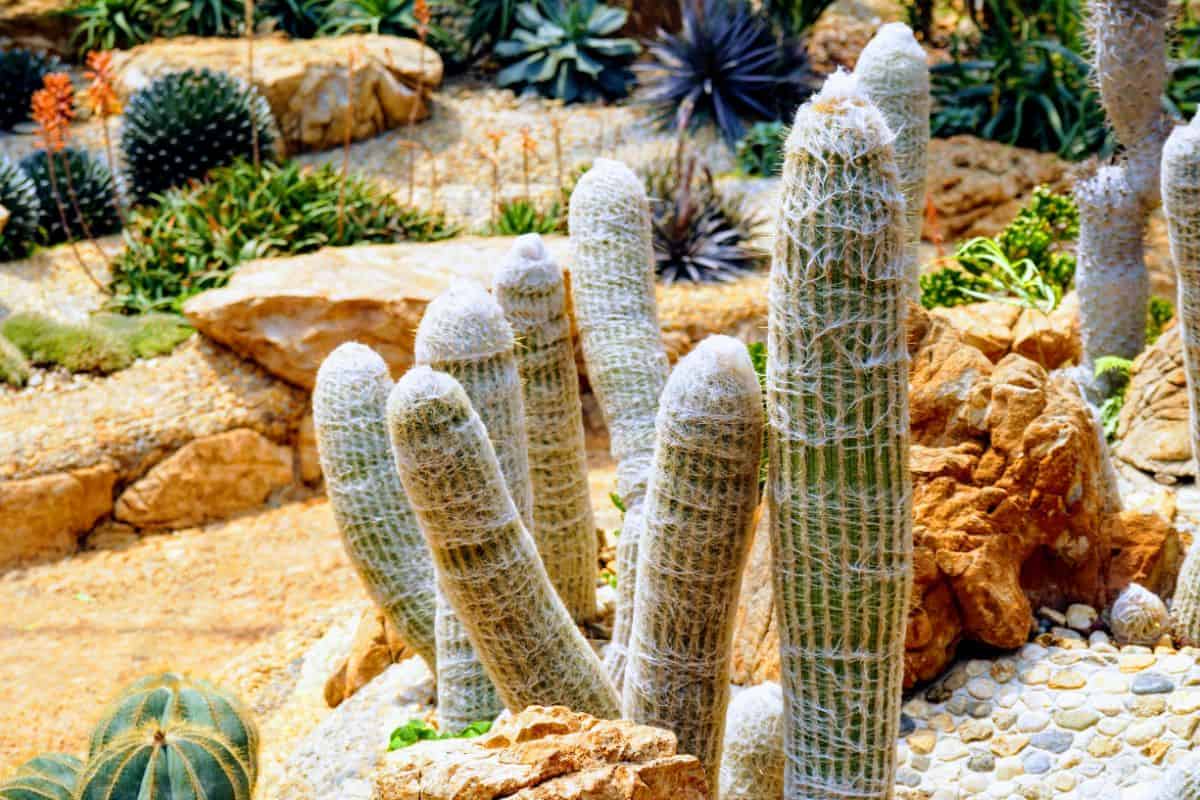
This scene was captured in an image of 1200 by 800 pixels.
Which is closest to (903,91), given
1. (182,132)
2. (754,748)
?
(754,748)

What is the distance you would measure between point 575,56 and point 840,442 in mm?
11804

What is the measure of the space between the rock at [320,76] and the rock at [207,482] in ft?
16.5

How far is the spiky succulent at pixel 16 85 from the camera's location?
44.1 feet

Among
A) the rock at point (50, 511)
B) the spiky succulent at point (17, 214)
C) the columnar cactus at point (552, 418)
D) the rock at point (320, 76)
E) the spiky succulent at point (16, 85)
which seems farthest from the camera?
the spiky succulent at point (16, 85)

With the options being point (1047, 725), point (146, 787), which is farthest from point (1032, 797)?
point (146, 787)

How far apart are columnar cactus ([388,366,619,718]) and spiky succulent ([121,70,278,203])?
333 inches

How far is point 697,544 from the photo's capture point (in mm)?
3344

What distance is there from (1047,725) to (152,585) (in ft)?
16.6

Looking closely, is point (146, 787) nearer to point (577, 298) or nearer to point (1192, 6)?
point (577, 298)

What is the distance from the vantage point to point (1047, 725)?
4281 mm

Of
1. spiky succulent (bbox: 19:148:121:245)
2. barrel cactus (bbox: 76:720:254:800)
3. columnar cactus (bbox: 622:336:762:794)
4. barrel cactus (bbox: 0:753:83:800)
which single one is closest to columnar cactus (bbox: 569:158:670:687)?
columnar cactus (bbox: 622:336:762:794)

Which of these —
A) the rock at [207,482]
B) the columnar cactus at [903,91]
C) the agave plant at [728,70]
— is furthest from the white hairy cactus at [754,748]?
the agave plant at [728,70]

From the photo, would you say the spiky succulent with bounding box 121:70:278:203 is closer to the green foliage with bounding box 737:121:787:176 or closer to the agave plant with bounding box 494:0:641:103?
the agave plant with bounding box 494:0:641:103

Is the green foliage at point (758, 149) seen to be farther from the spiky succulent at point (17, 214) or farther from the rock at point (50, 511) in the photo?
the rock at point (50, 511)
